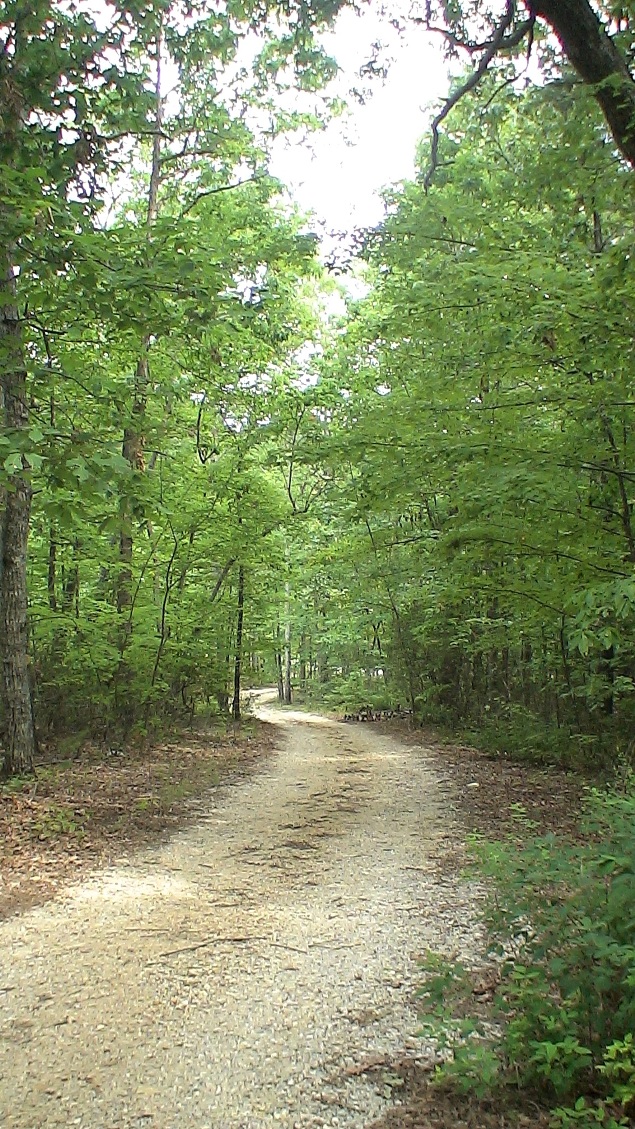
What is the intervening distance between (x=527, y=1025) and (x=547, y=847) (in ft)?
3.41

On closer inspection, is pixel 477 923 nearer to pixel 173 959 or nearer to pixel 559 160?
pixel 173 959

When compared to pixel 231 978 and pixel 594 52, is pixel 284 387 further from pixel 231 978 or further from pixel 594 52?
pixel 231 978

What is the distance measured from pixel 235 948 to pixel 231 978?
1.29 feet

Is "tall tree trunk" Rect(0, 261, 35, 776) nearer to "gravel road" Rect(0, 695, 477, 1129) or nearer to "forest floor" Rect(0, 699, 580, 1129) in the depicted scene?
"forest floor" Rect(0, 699, 580, 1129)

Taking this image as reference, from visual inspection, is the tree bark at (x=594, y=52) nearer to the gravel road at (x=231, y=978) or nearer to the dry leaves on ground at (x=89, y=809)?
the gravel road at (x=231, y=978)

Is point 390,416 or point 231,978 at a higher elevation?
point 390,416

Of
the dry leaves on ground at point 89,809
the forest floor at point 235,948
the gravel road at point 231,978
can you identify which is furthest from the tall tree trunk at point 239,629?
the gravel road at point 231,978

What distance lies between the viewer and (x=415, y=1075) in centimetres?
328

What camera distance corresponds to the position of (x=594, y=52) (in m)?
5.14

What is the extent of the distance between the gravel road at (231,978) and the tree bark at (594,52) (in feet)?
18.3

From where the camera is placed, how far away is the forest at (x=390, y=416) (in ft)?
13.5

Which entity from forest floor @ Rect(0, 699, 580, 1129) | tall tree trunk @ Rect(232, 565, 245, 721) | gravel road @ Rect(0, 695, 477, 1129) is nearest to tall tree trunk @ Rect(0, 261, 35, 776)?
forest floor @ Rect(0, 699, 580, 1129)

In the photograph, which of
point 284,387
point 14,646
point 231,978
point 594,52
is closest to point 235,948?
point 231,978

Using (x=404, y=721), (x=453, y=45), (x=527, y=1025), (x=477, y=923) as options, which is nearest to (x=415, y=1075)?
(x=527, y=1025)
